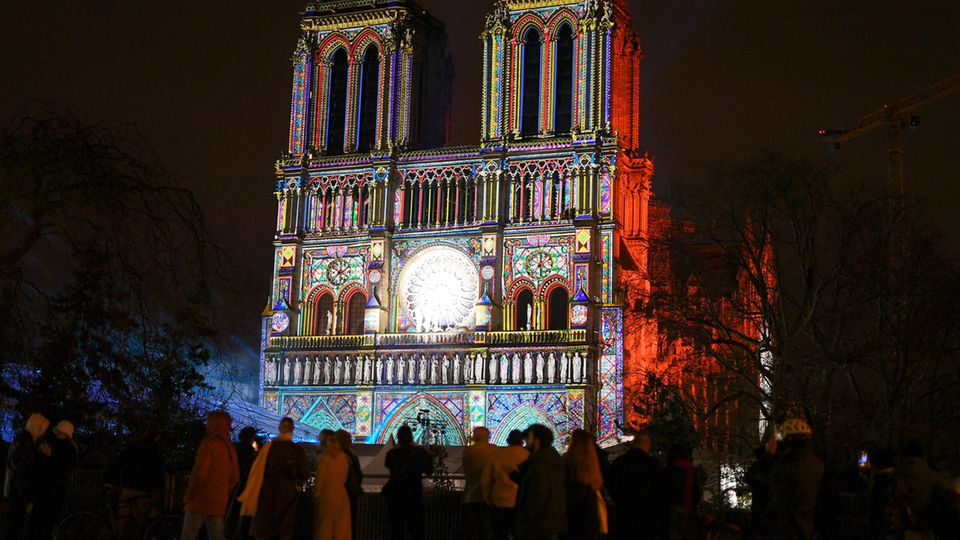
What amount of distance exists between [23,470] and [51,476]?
0.40m

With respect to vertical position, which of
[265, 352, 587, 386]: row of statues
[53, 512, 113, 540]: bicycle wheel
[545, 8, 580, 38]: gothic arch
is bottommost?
[53, 512, 113, 540]: bicycle wheel

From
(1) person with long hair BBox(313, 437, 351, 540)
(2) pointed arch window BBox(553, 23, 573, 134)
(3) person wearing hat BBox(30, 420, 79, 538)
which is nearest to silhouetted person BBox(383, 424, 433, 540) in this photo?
(1) person with long hair BBox(313, 437, 351, 540)

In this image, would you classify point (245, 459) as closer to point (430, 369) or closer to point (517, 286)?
point (430, 369)

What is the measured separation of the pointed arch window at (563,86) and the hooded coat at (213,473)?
136 feet

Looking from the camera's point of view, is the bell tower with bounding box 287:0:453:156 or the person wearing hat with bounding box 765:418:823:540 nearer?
the person wearing hat with bounding box 765:418:823:540

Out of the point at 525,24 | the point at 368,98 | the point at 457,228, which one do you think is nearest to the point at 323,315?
the point at 457,228

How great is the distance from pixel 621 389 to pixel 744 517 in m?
29.2

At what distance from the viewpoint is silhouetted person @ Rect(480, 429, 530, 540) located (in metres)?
19.3

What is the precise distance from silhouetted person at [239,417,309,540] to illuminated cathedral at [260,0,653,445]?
34434mm

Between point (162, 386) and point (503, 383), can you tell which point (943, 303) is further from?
point (162, 386)

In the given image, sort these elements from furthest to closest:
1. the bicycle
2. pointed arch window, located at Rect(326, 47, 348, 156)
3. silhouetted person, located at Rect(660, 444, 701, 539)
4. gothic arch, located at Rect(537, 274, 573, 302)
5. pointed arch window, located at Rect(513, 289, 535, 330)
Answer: pointed arch window, located at Rect(326, 47, 348, 156) → pointed arch window, located at Rect(513, 289, 535, 330) → gothic arch, located at Rect(537, 274, 573, 302) → the bicycle → silhouetted person, located at Rect(660, 444, 701, 539)

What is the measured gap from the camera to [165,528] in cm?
1919

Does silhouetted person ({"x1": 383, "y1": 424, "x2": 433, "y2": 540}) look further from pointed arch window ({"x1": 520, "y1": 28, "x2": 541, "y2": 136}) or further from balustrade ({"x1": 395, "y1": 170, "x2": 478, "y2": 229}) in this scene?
pointed arch window ({"x1": 520, "y1": 28, "x2": 541, "y2": 136})

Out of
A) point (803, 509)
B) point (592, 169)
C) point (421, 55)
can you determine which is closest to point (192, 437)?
point (803, 509)
